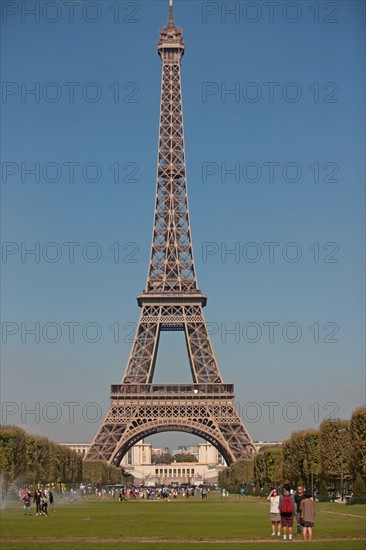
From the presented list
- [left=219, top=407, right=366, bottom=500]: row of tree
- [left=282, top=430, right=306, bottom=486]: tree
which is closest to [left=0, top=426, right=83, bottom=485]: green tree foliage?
[left=219, top=407, right=366, bottom=500]: row of tree

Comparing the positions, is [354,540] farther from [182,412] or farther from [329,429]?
[182,412]

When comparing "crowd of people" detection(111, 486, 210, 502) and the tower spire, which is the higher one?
the tower spire

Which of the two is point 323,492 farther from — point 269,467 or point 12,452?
point 12,452

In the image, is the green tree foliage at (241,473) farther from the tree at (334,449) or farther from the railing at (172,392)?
the tree at (334,449)

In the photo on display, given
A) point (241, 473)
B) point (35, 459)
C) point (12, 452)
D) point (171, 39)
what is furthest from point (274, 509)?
point (171, 39)

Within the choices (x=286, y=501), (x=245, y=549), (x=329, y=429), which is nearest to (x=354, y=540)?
(x=286, y=501)

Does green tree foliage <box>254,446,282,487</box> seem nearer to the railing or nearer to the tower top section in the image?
the railing

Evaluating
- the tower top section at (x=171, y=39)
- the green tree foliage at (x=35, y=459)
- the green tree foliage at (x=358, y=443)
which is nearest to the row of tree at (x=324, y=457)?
the green tree foliage at (x=358, y=443)
